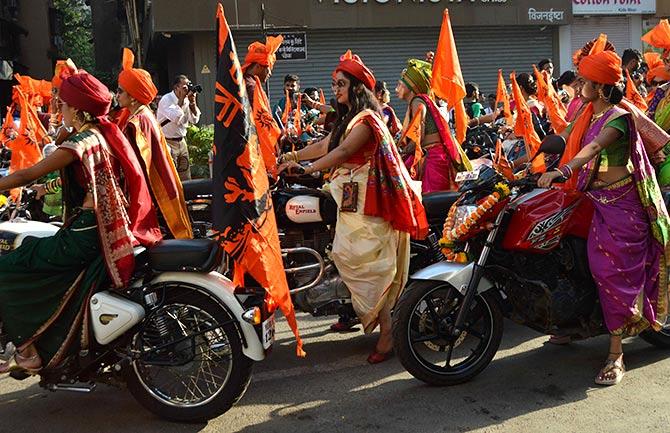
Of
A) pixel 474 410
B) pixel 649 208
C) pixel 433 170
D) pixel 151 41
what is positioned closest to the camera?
pixel 474 410

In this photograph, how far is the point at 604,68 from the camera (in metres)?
3.96

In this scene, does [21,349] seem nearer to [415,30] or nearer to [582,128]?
[582,128]

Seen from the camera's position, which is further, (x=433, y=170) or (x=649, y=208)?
(x=433, y=170)

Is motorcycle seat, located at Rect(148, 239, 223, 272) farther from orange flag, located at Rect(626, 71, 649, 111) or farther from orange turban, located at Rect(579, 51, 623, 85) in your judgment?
orange flag, located at Rect(626, 71, 649, 111)

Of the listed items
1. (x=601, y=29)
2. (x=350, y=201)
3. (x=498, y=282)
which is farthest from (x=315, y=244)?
(x=601, y=29)

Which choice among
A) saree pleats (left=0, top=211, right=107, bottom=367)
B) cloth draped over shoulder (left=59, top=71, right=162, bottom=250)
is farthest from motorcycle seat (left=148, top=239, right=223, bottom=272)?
saree pleats (left=0, top=211, right=107, bottom=367)

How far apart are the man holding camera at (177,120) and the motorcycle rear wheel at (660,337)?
5977 mm

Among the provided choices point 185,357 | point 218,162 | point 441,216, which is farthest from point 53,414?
point 441,216

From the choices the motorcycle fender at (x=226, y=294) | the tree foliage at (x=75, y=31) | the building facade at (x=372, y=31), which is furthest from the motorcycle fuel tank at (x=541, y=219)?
the tree foliage at (x=75, y=31)

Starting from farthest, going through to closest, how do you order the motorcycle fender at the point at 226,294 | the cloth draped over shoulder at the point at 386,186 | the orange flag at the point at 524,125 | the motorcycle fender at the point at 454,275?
the orange flag at the point at 524,125 → the cloth draped over shoulder at the point at 386,186 → the motorcycle fender at the point at 454,275 → the motorcycle fender at the point at 226,294

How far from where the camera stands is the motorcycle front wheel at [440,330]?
3891mm

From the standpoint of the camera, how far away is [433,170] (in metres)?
5.96

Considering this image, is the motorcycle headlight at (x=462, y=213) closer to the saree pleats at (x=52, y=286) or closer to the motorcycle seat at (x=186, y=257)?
the motorcycle seat at (x=186, y=257)

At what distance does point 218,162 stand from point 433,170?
115 inches
